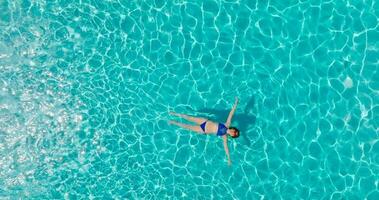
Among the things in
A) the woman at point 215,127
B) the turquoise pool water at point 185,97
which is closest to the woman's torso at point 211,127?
the woman at point 215,127

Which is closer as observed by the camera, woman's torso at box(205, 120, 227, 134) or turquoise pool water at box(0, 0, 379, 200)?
woman's torso at box(205, 120, 227, 134)

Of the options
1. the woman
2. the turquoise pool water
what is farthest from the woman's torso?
the turquoise pool water

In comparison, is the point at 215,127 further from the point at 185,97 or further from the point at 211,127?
the point at 185,97

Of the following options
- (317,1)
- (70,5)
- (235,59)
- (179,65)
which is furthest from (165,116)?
(317,1)

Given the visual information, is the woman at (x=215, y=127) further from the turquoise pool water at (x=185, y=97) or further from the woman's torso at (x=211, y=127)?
the turquoise pool water at (x=185, y=97)

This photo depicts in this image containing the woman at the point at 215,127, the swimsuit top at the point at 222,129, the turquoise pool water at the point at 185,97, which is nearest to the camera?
the woman at the point at 215,127

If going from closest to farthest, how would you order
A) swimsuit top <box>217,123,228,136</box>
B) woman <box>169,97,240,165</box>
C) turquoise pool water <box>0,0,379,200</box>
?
woman <box>169,97,240,165</box> → swimsuit top <box>217,123,228,136</box> → turquoise pool water <box>0,0,379,200</box>

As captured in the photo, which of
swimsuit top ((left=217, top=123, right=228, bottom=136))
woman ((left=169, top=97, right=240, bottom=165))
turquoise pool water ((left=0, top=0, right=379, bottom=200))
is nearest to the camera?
woman ((left=169, top=97, right=240, bottom=165))

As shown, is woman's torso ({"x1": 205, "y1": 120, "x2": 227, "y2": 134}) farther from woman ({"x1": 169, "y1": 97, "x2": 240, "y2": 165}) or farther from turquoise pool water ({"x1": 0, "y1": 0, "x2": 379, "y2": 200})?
turquoise pool water ({"x1": 0, "y1": 0, "x2": 379, "y2": 200})

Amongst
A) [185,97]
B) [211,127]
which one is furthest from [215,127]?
[185,97]
